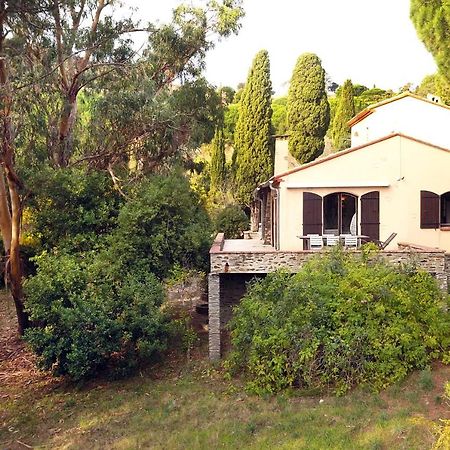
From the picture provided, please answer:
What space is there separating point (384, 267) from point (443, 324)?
6.40 feet

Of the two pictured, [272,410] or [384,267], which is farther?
[384,267]

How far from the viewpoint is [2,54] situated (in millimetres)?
13664

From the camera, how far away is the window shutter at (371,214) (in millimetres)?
15352

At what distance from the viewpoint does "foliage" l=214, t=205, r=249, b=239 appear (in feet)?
90.1

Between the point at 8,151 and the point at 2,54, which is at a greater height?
the point at 2,54

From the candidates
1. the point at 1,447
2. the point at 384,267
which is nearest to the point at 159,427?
the point at 1,447

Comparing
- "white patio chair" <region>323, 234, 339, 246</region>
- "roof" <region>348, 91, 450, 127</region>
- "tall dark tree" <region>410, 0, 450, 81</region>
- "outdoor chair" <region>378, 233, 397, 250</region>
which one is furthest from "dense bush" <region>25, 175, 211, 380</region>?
"roof" <region>348, 91, 450, 127</region>

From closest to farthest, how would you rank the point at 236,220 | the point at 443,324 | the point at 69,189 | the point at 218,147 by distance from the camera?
the point at 443,324 → the point at 69,189 → the point at 236,220 → the point at 218,147

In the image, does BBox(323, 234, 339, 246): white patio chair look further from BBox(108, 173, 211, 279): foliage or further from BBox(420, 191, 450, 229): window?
BBox(108, 173, 211, 279): foliage

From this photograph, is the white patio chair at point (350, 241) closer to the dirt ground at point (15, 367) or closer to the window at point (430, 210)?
the window at point (430, 210)

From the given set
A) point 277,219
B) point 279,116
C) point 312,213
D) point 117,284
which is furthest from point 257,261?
point 279,116

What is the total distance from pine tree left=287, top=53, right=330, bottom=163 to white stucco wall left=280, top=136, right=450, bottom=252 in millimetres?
15321

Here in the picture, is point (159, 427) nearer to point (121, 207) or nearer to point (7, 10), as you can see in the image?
point (121, 207)

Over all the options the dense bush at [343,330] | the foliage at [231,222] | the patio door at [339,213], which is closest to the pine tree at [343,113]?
the foliage at [231,222]
